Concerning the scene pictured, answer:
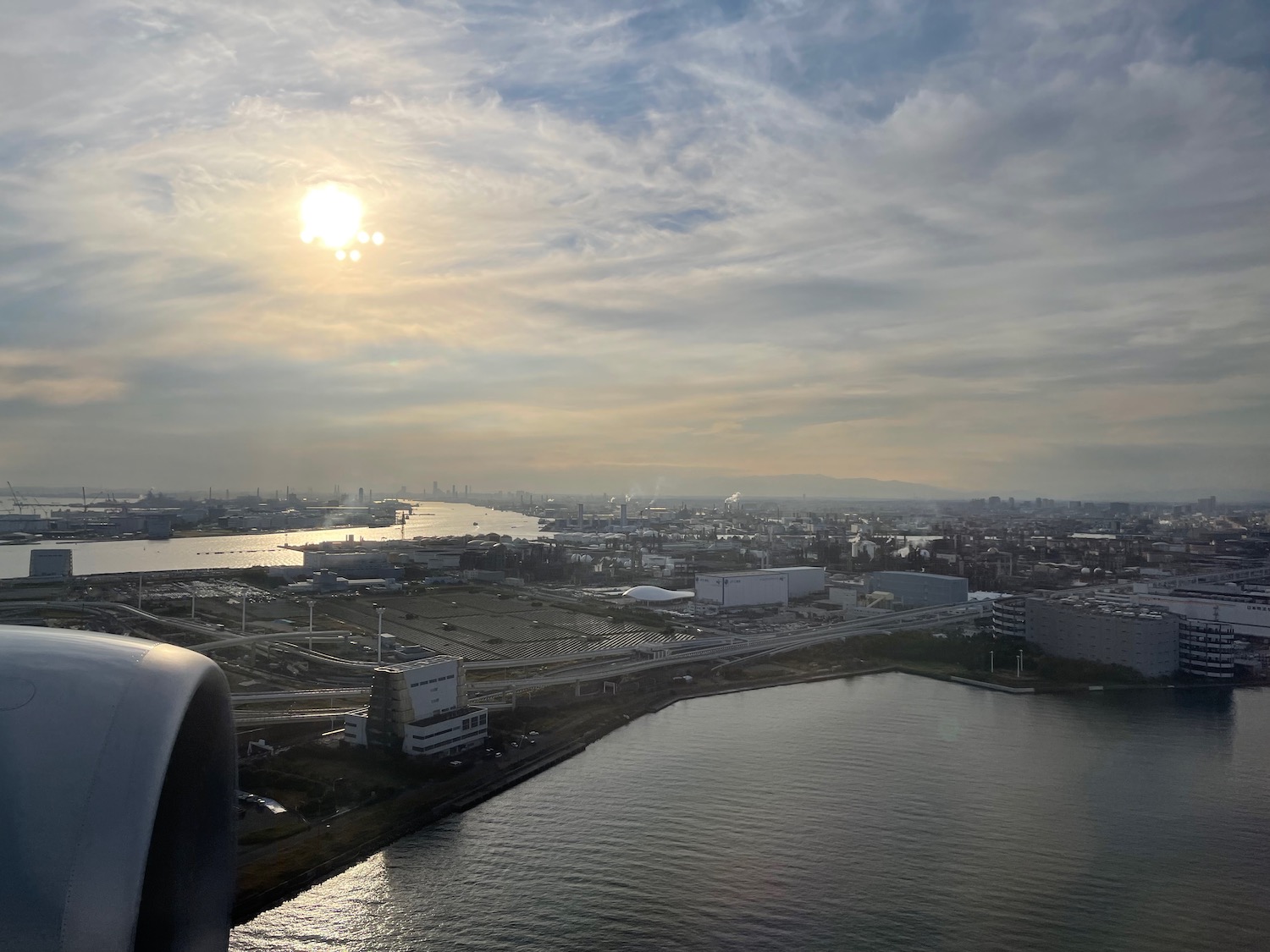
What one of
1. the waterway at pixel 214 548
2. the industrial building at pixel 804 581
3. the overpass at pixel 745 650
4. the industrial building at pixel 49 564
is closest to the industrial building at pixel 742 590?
the industrial building at pixel 804 581

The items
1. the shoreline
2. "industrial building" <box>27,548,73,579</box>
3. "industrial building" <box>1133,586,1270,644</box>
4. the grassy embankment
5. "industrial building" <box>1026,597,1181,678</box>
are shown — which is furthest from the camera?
"industrial building" <box>27,548,73,579</box>

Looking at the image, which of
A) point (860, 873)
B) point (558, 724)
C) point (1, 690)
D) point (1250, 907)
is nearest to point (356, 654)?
point (558, 724)

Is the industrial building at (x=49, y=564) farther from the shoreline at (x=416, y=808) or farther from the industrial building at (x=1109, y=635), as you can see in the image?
the industrial building at (x=1109, y=635)

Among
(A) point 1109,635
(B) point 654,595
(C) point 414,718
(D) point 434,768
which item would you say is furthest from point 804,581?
(D) point 434,768

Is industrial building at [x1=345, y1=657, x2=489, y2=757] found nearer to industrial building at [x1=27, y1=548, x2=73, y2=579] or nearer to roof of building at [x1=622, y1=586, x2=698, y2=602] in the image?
roof of building at [x1=622, y1=586, x2=698, y2=602]

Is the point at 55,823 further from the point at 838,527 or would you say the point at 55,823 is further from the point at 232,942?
the point at 838,527

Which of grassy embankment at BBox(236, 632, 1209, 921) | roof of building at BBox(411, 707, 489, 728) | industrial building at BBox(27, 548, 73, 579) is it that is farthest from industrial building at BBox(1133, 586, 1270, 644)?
industrial building at BBox(27, 548, 73, 579)
